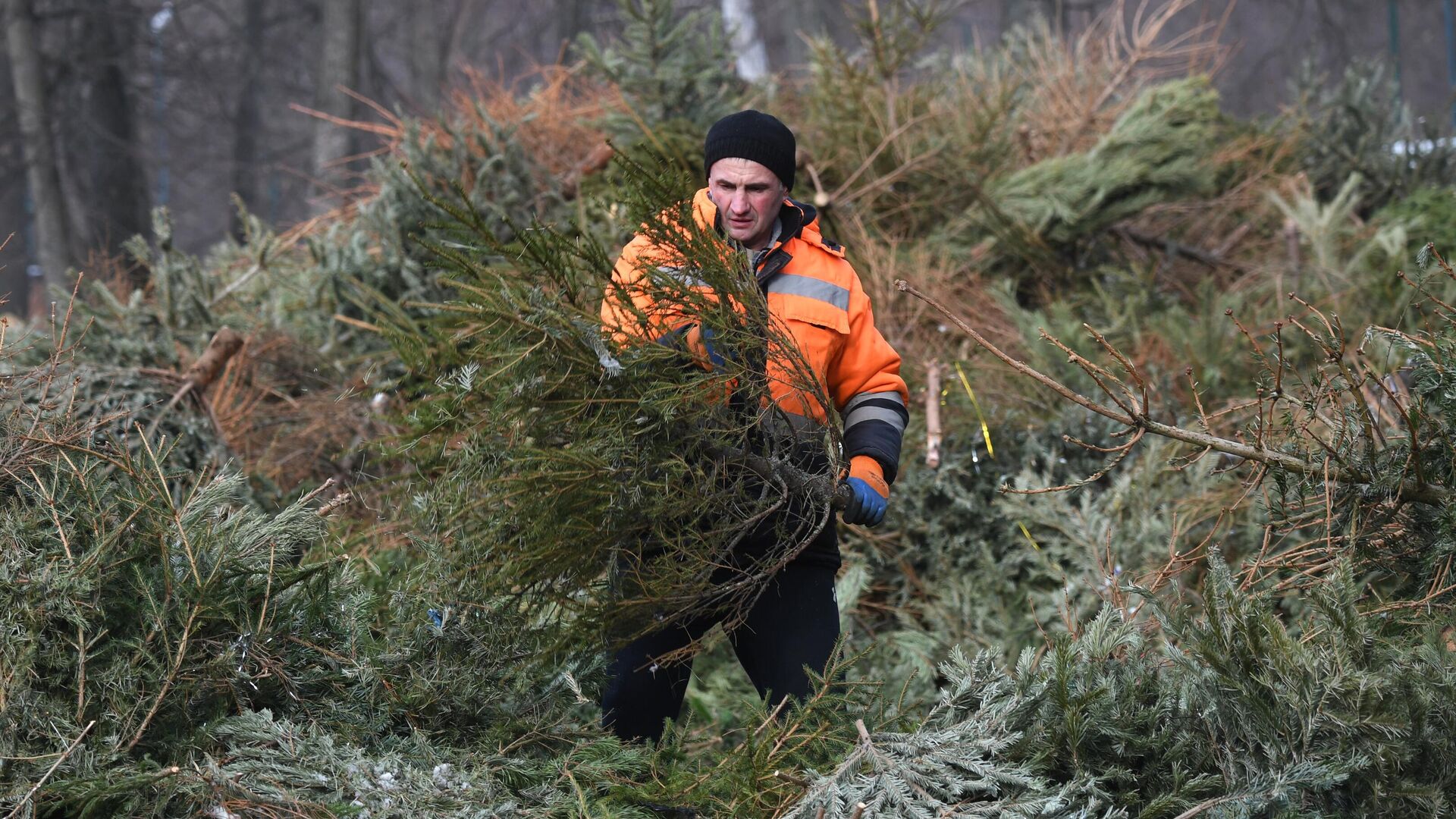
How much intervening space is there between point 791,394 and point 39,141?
13443 mm

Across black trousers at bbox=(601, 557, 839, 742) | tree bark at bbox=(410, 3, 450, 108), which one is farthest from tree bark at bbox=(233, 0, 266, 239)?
black trousers at bbox=(601, 557, 839, 742)

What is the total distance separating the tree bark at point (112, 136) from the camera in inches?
578

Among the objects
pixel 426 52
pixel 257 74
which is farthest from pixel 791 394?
pixel 257 74

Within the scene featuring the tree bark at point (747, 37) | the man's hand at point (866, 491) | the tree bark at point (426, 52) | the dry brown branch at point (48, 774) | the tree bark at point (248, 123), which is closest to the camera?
the dry brown branch at point (48, 774)

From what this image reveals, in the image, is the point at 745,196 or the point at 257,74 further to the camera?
the point at 257,74

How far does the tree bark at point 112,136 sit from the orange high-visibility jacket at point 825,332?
13.8 meters

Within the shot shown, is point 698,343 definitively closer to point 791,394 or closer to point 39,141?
point 791,394

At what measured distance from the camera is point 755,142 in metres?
2.86

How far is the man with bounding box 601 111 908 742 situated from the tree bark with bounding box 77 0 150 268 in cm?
1378

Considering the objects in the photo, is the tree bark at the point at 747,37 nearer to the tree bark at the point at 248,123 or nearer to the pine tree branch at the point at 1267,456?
the tree bark at the point at 248,123

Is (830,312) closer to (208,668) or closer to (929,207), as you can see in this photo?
(208,668)

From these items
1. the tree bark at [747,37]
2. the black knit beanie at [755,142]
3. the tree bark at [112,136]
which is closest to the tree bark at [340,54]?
the tree bark at [112,136]

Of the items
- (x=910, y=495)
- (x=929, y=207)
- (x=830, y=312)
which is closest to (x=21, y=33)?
(x=929, y=207)

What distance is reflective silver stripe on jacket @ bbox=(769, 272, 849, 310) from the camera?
2818mm
